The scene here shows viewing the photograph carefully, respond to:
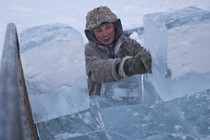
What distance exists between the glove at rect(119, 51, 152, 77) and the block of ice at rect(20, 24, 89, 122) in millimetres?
337

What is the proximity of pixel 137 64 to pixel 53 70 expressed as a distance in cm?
62

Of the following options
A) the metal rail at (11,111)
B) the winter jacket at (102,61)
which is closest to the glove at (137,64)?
the winter jacket at (102,61)

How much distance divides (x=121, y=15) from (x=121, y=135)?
6.63 m

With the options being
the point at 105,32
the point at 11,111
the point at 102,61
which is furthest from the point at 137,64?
the point at 11,111

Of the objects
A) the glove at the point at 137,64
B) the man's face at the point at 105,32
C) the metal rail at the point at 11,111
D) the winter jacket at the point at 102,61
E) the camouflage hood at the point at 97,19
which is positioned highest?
the metal rail at the point at 11,111

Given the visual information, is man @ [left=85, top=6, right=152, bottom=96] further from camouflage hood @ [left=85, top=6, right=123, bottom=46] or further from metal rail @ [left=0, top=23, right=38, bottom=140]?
metal rail @ [left=0, top=23, right=38, bottom=140]

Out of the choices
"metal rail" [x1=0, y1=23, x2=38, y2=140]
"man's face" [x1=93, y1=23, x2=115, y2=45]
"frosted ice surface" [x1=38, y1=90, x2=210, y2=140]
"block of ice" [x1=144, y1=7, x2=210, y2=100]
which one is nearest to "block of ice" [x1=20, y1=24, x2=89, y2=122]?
"frosted ice surface" [x1=38, y1=90, x2=210, y2=140]

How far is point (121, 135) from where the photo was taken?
7.48 feet

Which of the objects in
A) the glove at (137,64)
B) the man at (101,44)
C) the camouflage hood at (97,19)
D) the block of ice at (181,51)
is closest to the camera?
the glove at (137,64)

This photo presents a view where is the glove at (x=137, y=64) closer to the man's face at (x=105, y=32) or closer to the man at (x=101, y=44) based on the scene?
the man at (x=101, y=44)

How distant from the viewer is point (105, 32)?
110 inches

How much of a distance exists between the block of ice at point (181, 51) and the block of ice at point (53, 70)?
2.14ft

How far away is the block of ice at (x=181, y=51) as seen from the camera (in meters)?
2.36

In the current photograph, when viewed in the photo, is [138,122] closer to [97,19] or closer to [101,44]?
[101,44]
